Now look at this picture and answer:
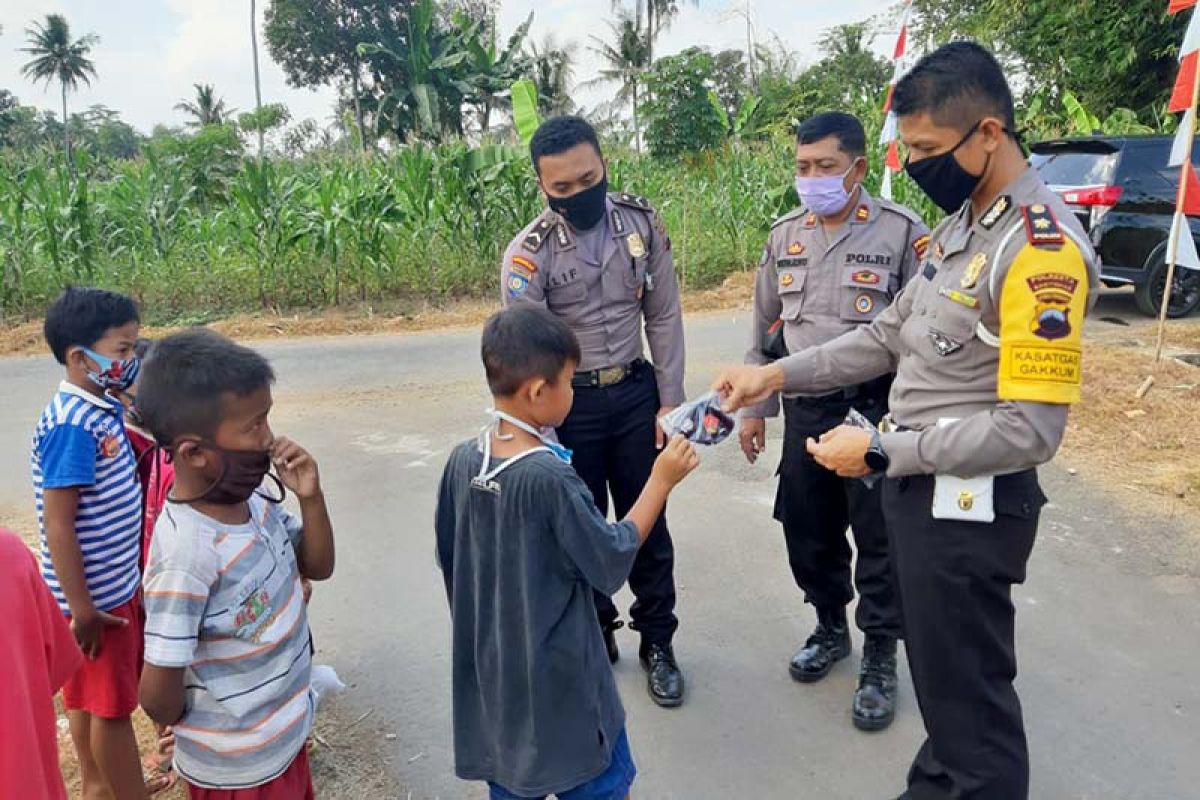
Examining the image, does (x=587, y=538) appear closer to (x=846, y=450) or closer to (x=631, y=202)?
(x=846, y=450)

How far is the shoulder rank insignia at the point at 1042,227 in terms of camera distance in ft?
5.80

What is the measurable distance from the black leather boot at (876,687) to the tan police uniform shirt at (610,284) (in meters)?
1.09

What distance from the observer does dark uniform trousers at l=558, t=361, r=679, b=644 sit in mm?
2939

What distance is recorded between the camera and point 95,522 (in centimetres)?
215

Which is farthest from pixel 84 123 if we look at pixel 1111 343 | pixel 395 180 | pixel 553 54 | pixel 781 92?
pixel 1111 343

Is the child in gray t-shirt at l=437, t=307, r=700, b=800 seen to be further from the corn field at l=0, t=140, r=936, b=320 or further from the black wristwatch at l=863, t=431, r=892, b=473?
the corn field at l=0, t=140, r=936, b=320

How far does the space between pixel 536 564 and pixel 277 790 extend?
0.76 metres

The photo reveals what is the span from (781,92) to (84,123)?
Result: 4904 cm

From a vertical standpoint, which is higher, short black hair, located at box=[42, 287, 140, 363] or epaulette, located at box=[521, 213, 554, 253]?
epaulette, located at box=[521, 213, 554, 253]

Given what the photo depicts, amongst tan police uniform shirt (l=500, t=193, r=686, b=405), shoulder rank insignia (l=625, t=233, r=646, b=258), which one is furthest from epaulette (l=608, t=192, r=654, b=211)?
shoulder rank insignia (l=625, t=233, r=646, b=258)

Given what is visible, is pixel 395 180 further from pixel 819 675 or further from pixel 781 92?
Result: pixel 781 92

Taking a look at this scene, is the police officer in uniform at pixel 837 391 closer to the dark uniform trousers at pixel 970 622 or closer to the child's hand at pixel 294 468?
the dark uniform trousers at pixel 970 622

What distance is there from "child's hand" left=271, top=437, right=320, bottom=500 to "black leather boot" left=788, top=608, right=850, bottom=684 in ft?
6.40

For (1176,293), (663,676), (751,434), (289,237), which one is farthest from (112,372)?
(1176,293)
